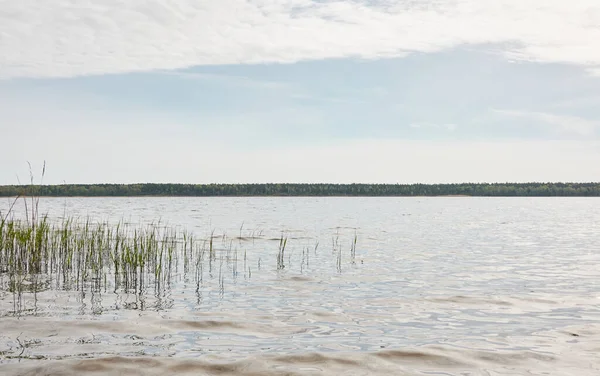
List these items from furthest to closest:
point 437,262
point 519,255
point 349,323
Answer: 1. point 519,255
2. point 437,262
3. point 349,323

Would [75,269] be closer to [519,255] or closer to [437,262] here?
[437,262]

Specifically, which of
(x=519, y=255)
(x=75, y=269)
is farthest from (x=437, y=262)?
(x=75, y=269)

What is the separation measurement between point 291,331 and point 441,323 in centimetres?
279

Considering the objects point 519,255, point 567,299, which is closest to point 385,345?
point 567,299

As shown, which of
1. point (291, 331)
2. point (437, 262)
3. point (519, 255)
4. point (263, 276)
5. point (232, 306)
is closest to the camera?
point (291, 331)

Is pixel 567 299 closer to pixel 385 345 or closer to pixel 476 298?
pixel 476 298

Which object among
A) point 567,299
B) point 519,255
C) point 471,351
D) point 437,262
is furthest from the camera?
point 519,255

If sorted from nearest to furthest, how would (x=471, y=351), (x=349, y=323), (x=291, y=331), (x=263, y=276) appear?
(x=471, y=351)
(x=291, y=331)
(x=349, y=323)
(x=263, y=276)

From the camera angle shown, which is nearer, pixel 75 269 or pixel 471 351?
pixel 471 351

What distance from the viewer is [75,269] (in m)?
15.3

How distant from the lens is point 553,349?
7.83 meters

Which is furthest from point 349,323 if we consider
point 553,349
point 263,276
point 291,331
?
point 263,276

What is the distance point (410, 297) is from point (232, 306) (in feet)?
13.4

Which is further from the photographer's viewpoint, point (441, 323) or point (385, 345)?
point (441, 323)
